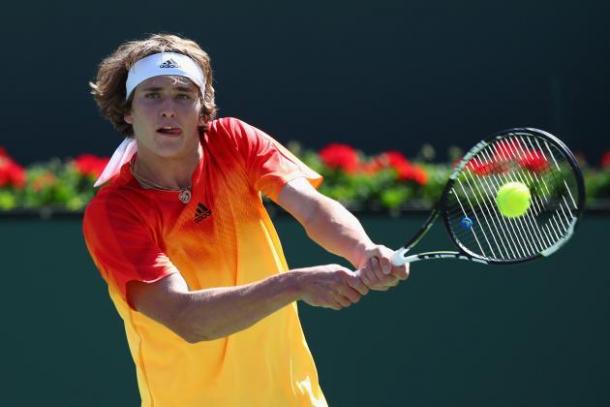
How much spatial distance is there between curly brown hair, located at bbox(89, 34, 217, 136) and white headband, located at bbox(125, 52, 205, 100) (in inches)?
0.8

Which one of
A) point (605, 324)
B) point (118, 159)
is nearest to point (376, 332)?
point (605, 324)

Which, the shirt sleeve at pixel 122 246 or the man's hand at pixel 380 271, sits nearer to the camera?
the man's hand at pixel 380 271

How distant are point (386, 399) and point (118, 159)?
2.48m

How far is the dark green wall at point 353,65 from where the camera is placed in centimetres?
828

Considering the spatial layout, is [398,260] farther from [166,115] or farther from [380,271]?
[166,115]

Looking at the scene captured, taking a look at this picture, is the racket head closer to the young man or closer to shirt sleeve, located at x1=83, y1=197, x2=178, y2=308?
the young man

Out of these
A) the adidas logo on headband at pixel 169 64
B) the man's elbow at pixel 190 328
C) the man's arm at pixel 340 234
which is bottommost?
the man's elbow at pixel 190 328

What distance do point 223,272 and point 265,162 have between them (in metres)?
0.34

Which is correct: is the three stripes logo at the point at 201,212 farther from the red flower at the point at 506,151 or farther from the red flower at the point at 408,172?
the red flower at the point at 408,172

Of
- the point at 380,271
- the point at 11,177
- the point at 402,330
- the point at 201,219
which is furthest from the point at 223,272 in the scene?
the point at 11,177

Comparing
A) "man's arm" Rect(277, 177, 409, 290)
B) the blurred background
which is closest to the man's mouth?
"man's arm" Rect(277, 177, 409, 290)

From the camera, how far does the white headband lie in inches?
141

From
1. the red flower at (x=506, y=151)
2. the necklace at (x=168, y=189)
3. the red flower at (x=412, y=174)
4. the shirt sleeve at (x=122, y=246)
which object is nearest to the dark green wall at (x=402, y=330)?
the red flower at (x=412, y=174)

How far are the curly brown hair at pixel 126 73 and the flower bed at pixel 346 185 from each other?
215 cm
